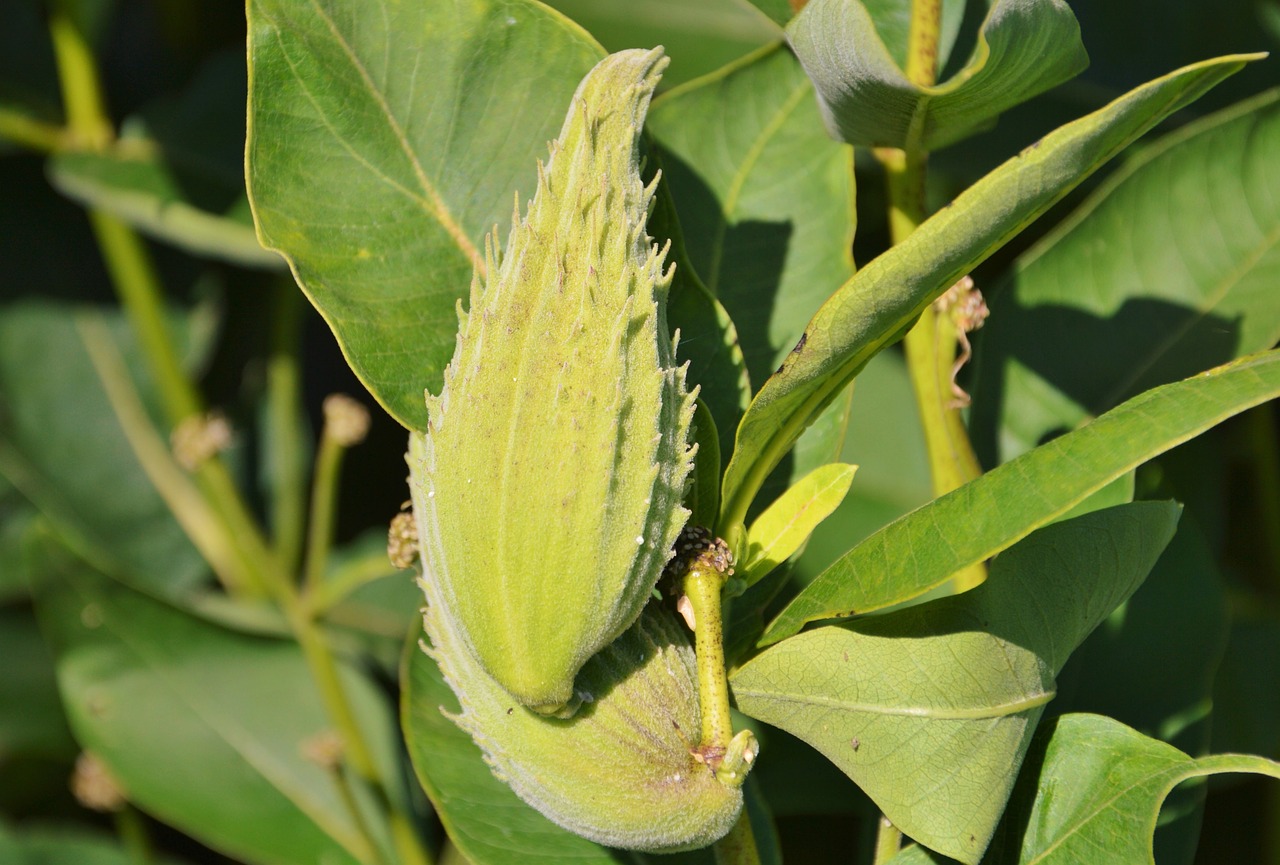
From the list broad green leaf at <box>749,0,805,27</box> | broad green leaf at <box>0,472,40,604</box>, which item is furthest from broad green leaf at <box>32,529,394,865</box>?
broad green leaf at <box>749,0,805,27</box>

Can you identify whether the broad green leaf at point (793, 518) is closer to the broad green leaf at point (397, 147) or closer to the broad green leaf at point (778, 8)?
the broad green leaf at point (397, 147)

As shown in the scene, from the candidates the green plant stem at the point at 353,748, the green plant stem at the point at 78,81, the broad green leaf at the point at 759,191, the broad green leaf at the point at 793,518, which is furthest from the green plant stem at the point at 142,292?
A: the broad green leaf at the point at 793,518

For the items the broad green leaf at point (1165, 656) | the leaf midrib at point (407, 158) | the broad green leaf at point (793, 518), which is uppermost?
the leaf midrib at point (407, 158)

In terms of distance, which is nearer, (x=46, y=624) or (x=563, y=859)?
(x=563, y=859)

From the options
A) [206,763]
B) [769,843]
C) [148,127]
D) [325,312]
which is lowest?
[206,763]

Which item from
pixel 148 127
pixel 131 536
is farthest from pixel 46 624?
pixel 148 127

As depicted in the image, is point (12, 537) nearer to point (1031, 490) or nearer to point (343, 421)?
point (343, 421)

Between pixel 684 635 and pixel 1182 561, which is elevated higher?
pixel 684 635

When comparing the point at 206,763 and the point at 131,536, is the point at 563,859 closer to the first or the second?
the point at 206,763
